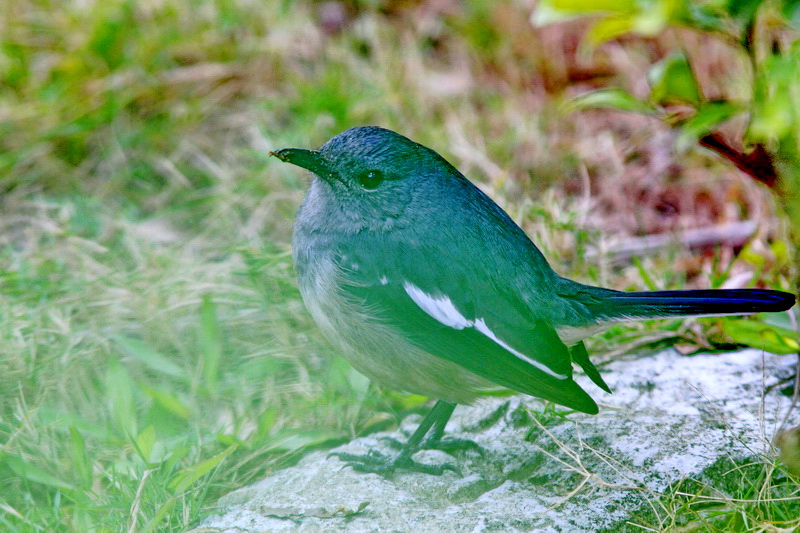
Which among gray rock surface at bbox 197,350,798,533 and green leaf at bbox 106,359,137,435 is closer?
gray rock surface at bbox 197,350,798,533

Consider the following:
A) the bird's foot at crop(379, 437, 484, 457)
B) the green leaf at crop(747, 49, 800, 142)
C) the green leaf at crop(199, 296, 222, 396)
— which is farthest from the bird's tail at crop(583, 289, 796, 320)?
the green leaf at crop(199, 296, 222, 396)

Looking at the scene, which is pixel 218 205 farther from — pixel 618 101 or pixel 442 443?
pixel 618 101

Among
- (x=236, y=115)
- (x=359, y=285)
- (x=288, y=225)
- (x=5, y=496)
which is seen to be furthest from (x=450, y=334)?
(x=236, y=115)

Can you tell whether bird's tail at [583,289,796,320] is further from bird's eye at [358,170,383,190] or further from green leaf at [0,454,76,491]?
green leaf at [0,454,76,491]

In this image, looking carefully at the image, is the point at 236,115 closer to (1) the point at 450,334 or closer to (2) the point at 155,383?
(2) the point at 155,383

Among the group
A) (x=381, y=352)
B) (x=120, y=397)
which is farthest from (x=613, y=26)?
(x=120, y=397)

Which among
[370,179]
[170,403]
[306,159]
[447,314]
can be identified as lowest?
[170,403]
